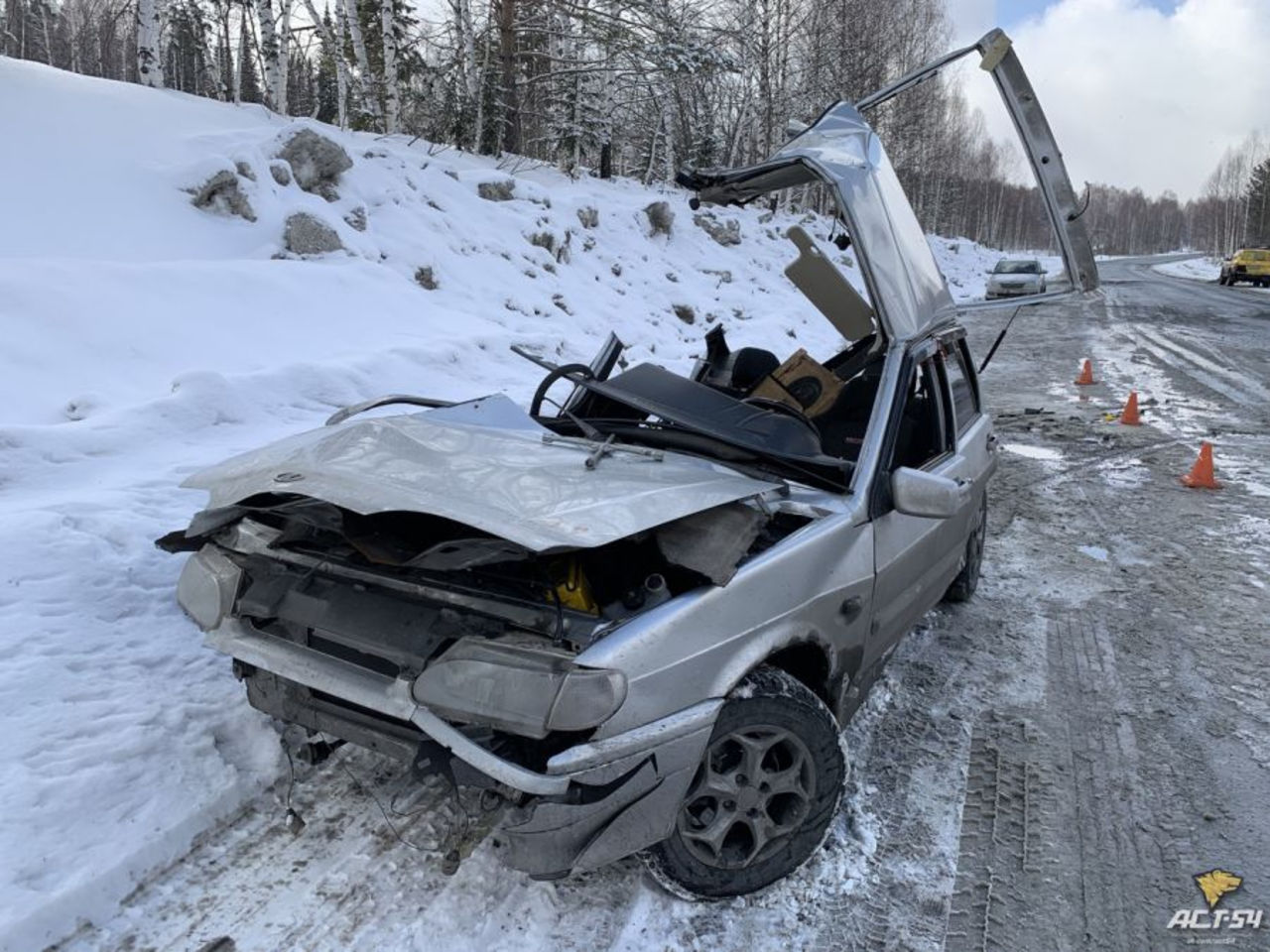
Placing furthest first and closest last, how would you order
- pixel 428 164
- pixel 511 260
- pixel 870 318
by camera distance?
pixel 428 164 → pixel 511 260 → pixel 870 318

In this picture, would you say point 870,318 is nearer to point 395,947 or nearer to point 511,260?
point 395,947

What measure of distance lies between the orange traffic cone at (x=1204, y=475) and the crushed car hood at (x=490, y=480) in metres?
5.81

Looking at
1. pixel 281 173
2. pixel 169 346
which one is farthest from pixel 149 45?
pixel 169 346

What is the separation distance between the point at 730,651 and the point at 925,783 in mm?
1226

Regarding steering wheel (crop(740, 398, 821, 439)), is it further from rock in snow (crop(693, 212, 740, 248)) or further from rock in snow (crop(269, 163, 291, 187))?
rock in snow (crop(693, 212, 740, 248))

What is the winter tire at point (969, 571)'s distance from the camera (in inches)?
178

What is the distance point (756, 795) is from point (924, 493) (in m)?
1.13

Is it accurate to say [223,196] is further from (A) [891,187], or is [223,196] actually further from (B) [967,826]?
(B) [967,826]

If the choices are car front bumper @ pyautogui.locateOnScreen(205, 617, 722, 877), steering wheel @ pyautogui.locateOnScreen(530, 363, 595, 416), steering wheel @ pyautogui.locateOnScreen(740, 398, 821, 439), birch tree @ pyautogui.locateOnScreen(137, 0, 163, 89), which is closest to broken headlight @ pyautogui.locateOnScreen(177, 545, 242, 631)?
car front bumper @ pyautogui.locateOnScreen(205, 617, 722, 877)

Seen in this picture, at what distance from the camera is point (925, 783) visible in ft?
9.99

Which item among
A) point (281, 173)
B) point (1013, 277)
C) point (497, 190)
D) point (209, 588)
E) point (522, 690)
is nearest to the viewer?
point (522, 690)

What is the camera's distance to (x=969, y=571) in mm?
4586

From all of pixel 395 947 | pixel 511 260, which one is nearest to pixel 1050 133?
pixel 395 947

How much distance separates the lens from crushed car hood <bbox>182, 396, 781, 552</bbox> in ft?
7.29
